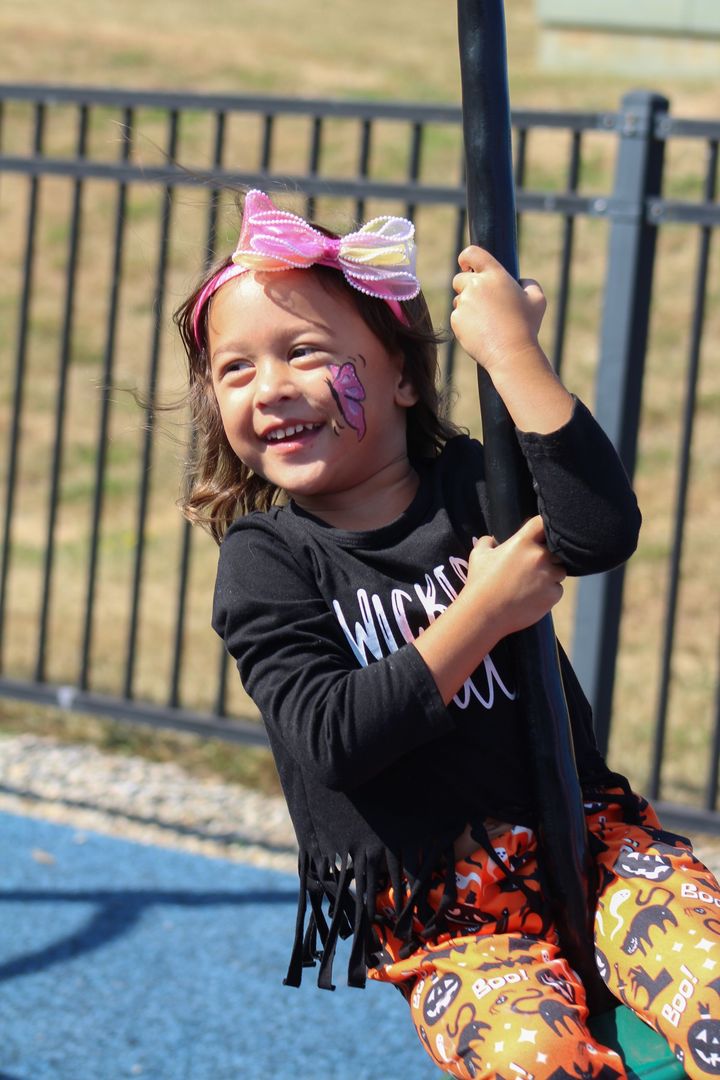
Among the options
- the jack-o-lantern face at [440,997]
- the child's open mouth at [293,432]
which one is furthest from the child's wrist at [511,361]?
the jack-o-lantern face at [440,997]

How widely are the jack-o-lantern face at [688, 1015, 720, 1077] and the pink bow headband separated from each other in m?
0.95

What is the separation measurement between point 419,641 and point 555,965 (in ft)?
1.36

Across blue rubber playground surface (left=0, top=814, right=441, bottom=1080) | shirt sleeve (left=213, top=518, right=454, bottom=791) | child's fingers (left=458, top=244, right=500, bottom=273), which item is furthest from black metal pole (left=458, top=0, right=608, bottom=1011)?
blue rubber playground surface (left=0, top=814, right=441, bottom=1080)

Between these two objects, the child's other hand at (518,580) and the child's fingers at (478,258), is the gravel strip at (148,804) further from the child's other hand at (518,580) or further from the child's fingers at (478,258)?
the child's fingers at (478,258)

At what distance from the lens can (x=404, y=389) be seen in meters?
2.00

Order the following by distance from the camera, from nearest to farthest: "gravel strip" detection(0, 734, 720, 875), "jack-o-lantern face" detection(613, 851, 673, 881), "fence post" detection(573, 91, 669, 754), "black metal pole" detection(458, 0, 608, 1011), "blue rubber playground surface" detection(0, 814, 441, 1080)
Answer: "black metal pole" detection(458, 0, 608, 1011), "jack-o-lantern face" detection(613, 851, 673, 881), "blue rubber playground surface" detection(0, 814, 441, 1080), "fence post" detection(573, 91, 669, 754), "gravel strip" detection(0, 734, 720, 875)

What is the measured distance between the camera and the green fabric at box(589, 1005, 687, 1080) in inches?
64.9

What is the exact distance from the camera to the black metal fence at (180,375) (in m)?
3.98

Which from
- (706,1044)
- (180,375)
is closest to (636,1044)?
(706,1044)

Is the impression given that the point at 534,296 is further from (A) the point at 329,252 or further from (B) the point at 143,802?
(B) the point at 143,802

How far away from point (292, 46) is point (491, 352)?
68.7ft

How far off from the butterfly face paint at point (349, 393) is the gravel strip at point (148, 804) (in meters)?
2.41

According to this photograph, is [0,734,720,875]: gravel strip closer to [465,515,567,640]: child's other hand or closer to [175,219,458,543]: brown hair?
[175,219,458,543]: brown hair

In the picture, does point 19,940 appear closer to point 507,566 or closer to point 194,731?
point 194,731
